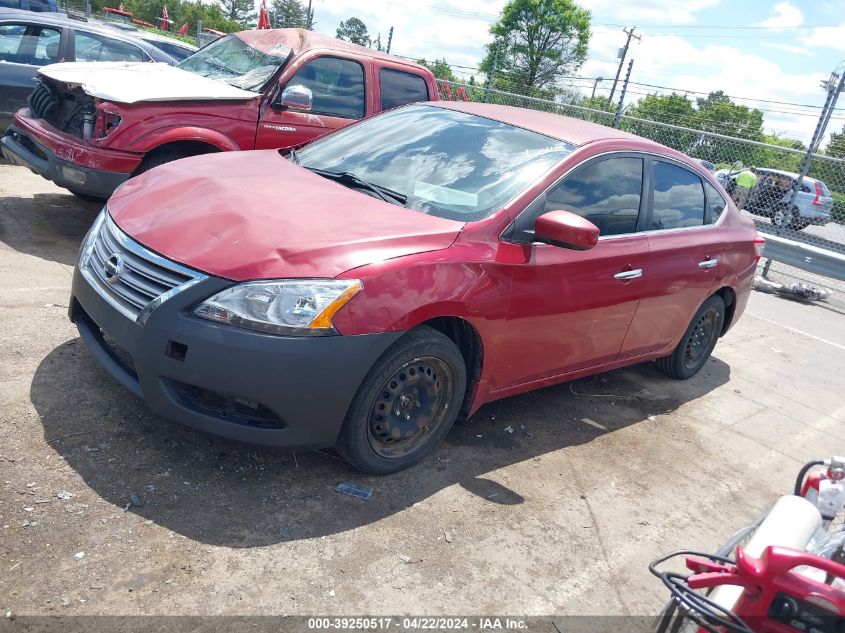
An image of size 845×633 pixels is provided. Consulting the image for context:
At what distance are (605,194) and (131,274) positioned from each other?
2652 mm

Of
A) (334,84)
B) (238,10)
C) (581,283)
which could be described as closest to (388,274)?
(581,283)

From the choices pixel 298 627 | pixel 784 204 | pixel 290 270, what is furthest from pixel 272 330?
pixel 784 204

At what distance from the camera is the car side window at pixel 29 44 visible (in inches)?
307

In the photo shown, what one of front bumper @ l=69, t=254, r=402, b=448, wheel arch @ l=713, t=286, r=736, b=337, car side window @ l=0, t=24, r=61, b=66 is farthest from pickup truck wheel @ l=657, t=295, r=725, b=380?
car side window @ l=0, t=24, r=61, b=66

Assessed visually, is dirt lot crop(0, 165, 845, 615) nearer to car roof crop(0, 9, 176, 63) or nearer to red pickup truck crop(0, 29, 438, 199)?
red pickup truck crop(0, 29, 438, 199)

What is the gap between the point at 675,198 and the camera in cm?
490

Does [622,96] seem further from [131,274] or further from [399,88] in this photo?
[131,274]

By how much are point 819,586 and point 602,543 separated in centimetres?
165

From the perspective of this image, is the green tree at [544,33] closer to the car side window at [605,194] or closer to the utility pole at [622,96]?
the utility pole at [622,96]

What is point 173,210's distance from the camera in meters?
3.42

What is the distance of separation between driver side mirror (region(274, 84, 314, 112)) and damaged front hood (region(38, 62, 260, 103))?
270mm

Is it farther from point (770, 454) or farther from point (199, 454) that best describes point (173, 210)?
point (770, 454)

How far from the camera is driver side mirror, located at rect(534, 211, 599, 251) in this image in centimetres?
353

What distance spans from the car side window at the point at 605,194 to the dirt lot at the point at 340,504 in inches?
51.0
